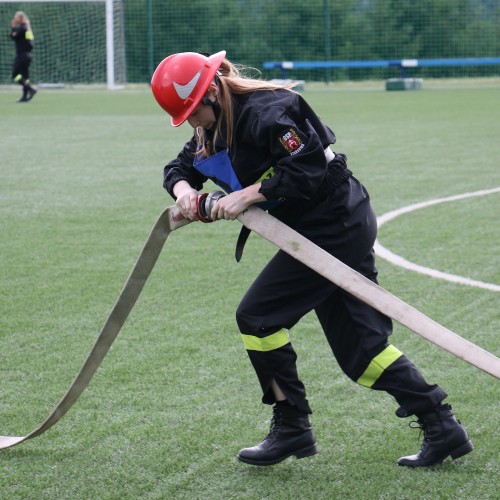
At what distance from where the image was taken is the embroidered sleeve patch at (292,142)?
3637mm

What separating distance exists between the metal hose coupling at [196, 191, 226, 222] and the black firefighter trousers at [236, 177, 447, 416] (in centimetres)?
37

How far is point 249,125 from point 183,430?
145 cm

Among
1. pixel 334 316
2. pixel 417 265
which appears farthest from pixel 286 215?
pixel 417 265

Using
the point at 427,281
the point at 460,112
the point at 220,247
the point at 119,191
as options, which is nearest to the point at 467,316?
the point at 427,281

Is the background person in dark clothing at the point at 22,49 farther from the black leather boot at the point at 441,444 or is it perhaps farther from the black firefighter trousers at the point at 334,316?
the black leather boot at the point at 441,444

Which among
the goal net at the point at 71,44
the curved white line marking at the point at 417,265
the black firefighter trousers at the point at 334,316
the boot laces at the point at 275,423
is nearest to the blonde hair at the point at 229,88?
the black firefighter trousers at the point at 334,316

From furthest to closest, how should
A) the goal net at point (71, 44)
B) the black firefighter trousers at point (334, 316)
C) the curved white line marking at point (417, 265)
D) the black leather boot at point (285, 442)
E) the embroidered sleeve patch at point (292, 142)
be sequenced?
the goal net at point (71, 44)
the curved white line marking at point (417, 265)
the black leather boot at point (285, 442)
the black firefighter trousers at point (334, 316)
the embroidered sleeve patch at point (292, 142)

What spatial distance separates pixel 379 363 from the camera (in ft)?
13.4

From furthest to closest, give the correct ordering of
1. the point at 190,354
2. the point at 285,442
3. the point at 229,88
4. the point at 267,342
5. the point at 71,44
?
the point at 71,44, the point at 190,354, the point at 285,442, the point at 267,342, the point at 229,88

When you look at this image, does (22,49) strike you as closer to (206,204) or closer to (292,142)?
(206,204)

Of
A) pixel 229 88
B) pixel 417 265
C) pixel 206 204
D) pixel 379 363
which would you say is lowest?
pixel 417 265

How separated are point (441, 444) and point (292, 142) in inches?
52.8

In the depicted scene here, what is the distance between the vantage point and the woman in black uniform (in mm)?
3697

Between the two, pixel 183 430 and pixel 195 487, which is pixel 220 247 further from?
pixel 195 487
